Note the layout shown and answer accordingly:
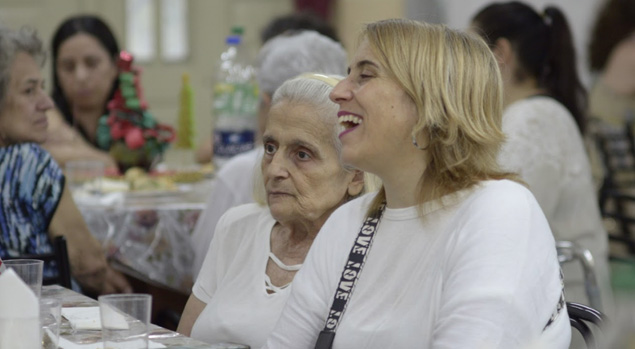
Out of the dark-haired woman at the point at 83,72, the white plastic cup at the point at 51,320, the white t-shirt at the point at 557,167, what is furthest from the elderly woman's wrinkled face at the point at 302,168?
the dark-haired woman at the point at 83,72

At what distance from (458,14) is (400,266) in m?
6.54

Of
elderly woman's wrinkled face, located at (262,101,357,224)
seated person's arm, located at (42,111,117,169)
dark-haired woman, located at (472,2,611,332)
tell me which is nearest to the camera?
elderly woman's wrinkled face, located at (262,101,357,224)

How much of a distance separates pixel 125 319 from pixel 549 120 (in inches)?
104

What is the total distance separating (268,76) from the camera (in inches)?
134

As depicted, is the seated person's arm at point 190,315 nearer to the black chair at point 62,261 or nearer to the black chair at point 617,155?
the black chair at point 62,261

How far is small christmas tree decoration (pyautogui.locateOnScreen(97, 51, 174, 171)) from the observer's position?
4715 mm

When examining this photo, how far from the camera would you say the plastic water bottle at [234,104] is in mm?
4508

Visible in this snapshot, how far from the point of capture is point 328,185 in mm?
2436

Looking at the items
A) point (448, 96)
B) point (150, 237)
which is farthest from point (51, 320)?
point (150, 237)

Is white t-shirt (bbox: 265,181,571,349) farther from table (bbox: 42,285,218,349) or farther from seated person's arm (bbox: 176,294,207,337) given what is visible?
seated person's arm (bbox: 176,294,207,337)

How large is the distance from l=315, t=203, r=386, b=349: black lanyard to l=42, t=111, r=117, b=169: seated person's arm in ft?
9.53

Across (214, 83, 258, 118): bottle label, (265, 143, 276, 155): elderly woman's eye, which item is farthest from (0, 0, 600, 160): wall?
(265, 143, 276, 155): elderly woman's eye

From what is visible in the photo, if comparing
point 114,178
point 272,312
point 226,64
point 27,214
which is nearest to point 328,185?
point 272,312

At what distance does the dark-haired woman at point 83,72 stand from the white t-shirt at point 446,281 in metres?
3.44
